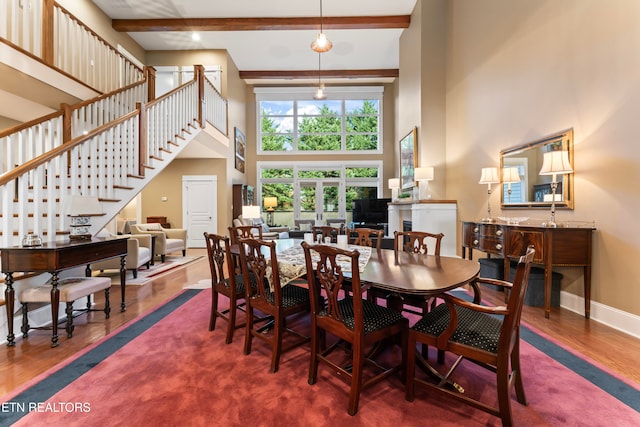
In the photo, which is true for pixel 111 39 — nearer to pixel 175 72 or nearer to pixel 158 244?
pixel 175 72

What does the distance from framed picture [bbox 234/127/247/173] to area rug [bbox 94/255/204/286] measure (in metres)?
3.37

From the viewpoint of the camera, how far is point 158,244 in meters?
5.39

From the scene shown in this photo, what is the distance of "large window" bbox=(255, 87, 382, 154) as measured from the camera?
9242mm

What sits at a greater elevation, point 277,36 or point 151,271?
point 277,36

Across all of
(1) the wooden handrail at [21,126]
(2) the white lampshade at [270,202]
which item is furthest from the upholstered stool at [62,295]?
(2) the white lampshade at [270,202]

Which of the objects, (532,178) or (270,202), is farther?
(270,202)

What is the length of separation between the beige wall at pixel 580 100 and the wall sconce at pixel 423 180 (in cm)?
79

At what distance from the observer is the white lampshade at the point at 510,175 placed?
3520 millimetres

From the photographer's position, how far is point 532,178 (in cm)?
331

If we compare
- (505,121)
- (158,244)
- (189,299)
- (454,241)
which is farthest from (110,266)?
(505,121)

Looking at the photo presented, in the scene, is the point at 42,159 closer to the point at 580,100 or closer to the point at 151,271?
the point at 151,271

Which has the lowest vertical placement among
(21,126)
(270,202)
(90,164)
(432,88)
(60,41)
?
(270,202)

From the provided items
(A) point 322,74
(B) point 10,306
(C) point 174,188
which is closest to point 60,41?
(C) point 174,188

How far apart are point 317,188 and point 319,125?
208cm
